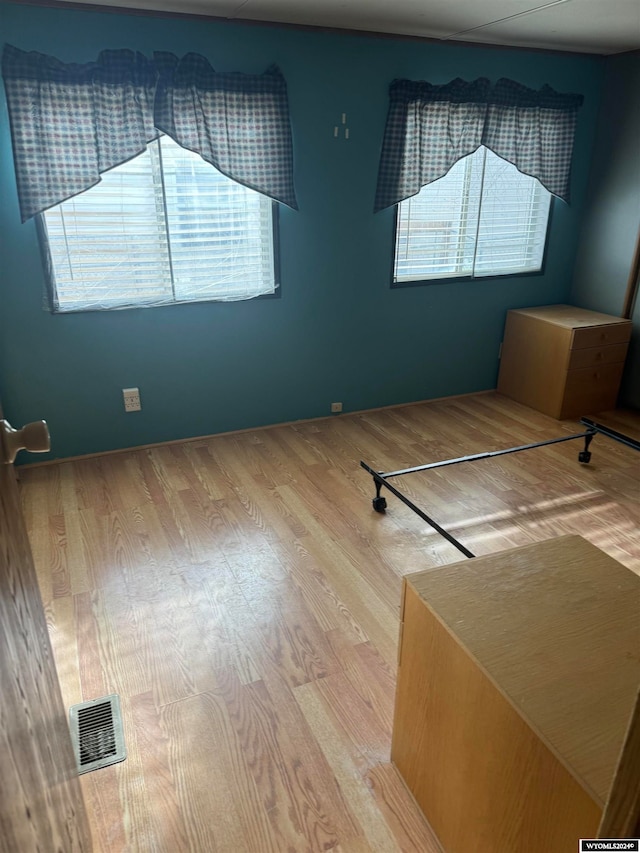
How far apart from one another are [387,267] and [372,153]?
27.1 inches

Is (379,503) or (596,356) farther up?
(596,356)

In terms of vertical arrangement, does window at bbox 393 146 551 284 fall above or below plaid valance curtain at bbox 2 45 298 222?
below

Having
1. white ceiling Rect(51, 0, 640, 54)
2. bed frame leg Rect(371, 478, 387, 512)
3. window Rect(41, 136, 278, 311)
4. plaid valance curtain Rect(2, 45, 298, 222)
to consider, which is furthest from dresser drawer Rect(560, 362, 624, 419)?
plaid valance curtain Rect(2, 45, 298, 222)

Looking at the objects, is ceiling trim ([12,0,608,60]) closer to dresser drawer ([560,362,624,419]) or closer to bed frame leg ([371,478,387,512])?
dresser drawer ([560,362,624,419])

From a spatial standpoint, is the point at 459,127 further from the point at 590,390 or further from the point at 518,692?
the point at 518,692

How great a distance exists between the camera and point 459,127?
141 inches

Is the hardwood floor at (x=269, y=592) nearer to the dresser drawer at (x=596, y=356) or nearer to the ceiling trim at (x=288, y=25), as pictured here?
the dresser drawer at (x=596, y=356)

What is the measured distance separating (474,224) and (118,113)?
2.36 metres

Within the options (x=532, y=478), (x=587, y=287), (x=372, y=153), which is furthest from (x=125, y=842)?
(x=587, y=287)

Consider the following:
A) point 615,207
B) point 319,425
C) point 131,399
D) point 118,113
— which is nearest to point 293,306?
point 319,425

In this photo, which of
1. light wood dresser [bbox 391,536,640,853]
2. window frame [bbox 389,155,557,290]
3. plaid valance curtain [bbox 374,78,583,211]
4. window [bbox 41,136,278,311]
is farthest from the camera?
window frame [bbox 389,155,557,290]

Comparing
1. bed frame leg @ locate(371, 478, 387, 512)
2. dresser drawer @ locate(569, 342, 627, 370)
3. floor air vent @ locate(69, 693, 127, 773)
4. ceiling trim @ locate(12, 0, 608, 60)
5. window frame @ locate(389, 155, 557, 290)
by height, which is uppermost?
ceiling trim @ locate(12, 0, 608, 60)

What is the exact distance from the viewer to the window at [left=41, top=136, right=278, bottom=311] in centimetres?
298

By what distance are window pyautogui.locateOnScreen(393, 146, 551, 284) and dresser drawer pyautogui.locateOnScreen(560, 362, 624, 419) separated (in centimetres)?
93
